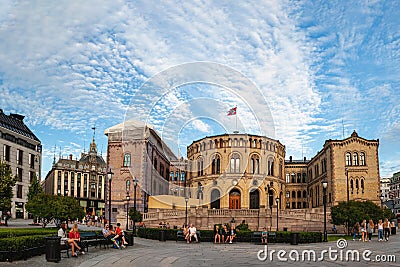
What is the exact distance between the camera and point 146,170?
63.6 meters

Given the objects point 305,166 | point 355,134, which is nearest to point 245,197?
point 355,134

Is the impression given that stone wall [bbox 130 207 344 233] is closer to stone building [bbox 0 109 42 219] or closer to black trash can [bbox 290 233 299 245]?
black trash can [bbox 290 233 299 245]

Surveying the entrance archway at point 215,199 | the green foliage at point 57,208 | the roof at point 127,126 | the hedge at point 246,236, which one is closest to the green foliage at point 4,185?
the green foliage at point 57,208

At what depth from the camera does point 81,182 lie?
11162 centimetres

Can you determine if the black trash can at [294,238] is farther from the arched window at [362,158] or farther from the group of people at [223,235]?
the arched window at [362,158]

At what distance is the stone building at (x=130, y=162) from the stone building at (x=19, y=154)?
43.8 feet

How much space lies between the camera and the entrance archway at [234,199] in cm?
7000

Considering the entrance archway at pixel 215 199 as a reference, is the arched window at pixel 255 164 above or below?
above

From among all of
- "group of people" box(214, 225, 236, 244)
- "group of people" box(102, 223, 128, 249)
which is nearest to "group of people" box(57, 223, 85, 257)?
"group of people" box(102, 223, 128, 249)

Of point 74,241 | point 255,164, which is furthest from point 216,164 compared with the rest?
point 74,241

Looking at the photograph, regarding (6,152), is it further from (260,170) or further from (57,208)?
(260,170)

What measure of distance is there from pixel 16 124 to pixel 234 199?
124 feet

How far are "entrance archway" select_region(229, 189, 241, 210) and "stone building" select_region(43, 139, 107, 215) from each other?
47.7 m

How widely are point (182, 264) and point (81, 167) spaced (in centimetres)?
10172
